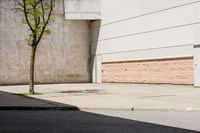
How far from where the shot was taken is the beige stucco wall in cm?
2838

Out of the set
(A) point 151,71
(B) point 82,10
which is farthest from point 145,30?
(B) point 82,10

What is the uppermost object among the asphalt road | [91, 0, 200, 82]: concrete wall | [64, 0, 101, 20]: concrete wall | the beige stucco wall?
[64, 0, 101, 20]: concrete wall

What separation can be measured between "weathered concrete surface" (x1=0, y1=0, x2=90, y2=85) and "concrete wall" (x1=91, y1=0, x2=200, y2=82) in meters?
1.21

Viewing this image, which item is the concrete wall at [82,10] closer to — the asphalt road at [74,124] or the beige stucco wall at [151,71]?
the beige stucco wall at [151,71]

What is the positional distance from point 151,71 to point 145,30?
9.26 ft

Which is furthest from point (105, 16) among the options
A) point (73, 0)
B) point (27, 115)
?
point (27, 115)

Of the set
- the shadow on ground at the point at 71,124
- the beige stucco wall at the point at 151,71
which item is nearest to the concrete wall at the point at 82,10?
the beige stucco wall at the point at 151,71

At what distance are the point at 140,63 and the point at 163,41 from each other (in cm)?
308

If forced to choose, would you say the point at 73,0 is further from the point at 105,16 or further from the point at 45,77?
the point at 45,77

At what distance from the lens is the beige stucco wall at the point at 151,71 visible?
93.1ft

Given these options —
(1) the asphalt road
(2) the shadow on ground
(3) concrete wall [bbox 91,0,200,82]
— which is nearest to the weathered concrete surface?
(3) concrete wall [bbox 91,0,200,82]

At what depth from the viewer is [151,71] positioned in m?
31.3

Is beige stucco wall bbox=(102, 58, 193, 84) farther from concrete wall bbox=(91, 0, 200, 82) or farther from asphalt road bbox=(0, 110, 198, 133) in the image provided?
asphalt road bbox=(0, 110, 198, 133)

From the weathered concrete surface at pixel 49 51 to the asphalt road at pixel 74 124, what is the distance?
21190 mm
